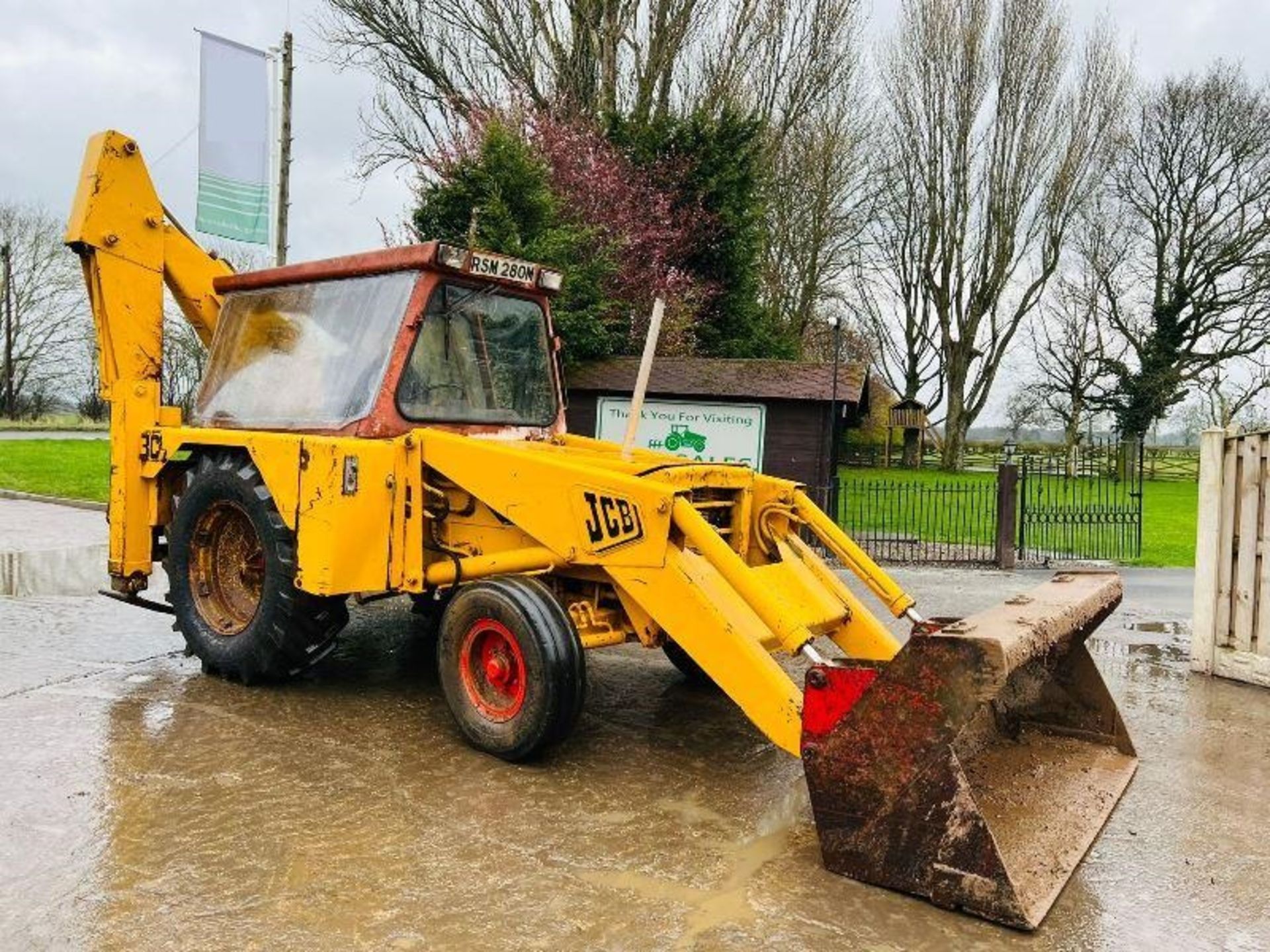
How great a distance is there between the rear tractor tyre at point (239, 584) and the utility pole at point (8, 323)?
42922 mm

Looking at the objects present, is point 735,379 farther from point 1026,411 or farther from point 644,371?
point 1026,411

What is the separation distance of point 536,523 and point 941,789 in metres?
2.21

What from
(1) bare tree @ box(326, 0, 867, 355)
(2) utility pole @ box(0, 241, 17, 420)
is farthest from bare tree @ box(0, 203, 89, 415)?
(1) bare tree @ box(326, 0, 867, 355)

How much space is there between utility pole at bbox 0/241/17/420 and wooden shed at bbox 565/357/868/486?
39.5 metres

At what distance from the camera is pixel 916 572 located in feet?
39.3

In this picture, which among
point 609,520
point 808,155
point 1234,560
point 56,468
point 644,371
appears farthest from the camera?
point 808,155

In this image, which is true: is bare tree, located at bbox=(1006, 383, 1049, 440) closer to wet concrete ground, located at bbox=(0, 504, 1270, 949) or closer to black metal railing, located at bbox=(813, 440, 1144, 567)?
black metal railing, located at bbox=(813, 440, 1144, 567)

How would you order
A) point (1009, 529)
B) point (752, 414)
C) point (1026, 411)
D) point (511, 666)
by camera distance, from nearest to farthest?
point (511, 666) → point (752, 414) → point (1009, 529) → point (1026, 411)

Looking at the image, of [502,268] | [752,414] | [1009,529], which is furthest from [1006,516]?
[502,268]

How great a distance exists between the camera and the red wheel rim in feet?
15.1

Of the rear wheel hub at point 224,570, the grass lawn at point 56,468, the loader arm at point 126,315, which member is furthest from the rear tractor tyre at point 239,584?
the grass lawn at point 56,468

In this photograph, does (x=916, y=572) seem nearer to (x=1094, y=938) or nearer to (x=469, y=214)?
(x=469, y=214)

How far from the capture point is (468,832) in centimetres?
Answer: 390

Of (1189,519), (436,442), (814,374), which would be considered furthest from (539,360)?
(1189,519)
